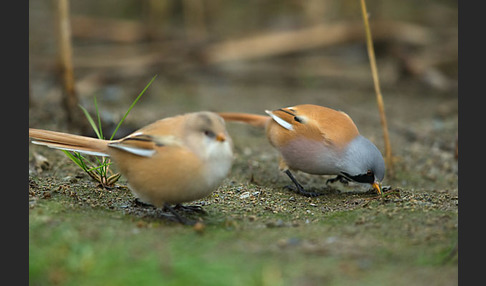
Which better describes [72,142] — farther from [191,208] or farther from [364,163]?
[364,163]

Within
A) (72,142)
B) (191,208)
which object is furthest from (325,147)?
(72,142)

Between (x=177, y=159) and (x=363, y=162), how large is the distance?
5.80ft

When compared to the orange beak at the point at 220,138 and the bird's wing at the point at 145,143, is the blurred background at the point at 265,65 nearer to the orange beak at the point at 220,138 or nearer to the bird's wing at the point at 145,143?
the bird's wing at the point at 145,143

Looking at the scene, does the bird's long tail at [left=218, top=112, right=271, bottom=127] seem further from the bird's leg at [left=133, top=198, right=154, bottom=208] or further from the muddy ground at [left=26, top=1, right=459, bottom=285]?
the bird's leg at [left=133, top=198, right=154, bottom=208]

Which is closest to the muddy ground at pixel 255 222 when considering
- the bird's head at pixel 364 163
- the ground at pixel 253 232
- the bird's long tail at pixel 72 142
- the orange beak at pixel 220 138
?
the ground at pixel 253 232

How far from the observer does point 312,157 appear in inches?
185

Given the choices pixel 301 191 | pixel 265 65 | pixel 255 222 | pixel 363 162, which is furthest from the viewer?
pixel 265 65

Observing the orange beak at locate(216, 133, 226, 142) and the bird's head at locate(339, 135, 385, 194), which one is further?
the bird's head at locate(339, 135, 385, 194)

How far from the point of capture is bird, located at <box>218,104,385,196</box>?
15.0 feet

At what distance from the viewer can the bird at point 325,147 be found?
459cm

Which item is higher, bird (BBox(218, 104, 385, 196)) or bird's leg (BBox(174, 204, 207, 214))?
bird (BBox(218, 104, 385, 196))

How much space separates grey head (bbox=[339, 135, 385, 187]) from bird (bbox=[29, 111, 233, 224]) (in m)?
1.36

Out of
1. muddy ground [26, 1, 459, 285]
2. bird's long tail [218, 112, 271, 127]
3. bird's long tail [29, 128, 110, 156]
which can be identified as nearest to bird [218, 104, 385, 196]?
muddy ground [26, 1, 459, 285]

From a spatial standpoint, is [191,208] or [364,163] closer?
[191,208]
